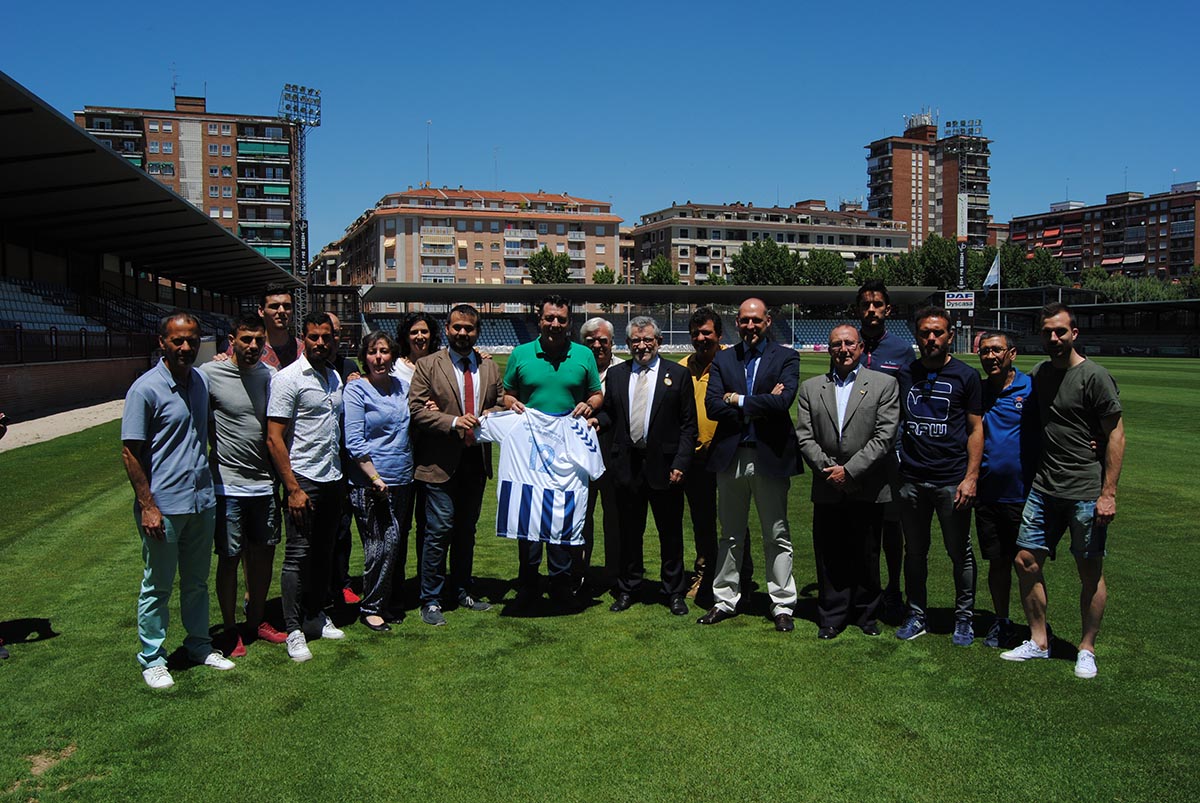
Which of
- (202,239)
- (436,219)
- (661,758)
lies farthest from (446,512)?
(436,219)

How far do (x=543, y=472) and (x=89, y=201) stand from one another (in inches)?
993

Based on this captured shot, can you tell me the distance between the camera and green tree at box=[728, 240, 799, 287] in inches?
3967

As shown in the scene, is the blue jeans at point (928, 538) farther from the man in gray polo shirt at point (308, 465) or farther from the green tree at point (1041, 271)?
the green tree at point (1041, 271)

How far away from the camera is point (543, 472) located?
584 cm

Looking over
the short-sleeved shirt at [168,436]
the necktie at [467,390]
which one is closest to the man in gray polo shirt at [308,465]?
the short-sleeved shirt at [168,436]

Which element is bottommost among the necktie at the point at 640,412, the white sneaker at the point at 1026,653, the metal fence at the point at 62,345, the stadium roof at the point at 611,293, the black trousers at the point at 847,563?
the white sneaker at the point at 1026,653

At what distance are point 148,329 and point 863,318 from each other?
1396 inches

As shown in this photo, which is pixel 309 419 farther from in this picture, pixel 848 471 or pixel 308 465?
pixel 848 471

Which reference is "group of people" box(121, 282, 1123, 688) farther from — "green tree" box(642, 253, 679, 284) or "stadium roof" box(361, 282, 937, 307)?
"green tree" box(642, 253, 679, 284)

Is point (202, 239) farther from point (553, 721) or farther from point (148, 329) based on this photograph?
point (553, 721)

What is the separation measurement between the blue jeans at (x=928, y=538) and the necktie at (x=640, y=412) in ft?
5.43

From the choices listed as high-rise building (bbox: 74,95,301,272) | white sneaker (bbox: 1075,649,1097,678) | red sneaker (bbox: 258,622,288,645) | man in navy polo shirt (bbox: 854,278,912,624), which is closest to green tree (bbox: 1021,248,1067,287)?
high-rise building (bbox: 74,95,301,272)

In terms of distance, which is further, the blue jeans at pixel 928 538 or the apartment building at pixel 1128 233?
the apartment building at pixel 1128 233

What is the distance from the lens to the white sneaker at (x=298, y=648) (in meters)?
4.99
